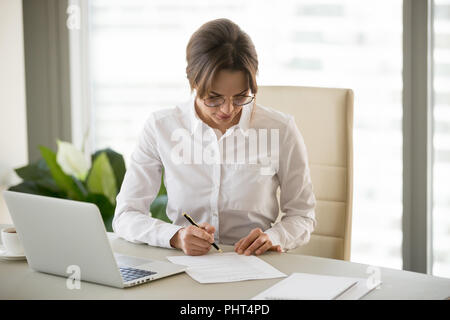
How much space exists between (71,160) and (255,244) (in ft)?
5.45

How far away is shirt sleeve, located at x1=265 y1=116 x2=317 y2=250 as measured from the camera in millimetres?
1740

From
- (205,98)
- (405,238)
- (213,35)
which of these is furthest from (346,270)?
(405,238)

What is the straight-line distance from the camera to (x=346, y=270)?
54.7 inches

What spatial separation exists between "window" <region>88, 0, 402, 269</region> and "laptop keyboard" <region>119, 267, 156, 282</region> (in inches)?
68.7

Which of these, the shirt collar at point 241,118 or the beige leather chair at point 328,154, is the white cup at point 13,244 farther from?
the beige leather chair at point 328,154

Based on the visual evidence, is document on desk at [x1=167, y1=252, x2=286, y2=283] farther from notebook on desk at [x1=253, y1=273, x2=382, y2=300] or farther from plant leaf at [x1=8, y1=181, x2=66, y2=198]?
plant leaf at [x1=8, y1=181, x2=66, y2=198]

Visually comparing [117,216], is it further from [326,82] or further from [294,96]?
[326,82]

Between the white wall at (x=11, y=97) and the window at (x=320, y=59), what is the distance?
43 cm

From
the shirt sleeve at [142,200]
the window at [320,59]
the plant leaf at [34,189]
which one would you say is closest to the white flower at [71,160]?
the plant leaf at [34,189]

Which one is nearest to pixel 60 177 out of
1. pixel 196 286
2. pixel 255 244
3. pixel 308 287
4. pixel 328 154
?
pixel 328 154

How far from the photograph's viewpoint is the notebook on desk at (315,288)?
1.19 meters

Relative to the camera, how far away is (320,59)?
9.57 ft

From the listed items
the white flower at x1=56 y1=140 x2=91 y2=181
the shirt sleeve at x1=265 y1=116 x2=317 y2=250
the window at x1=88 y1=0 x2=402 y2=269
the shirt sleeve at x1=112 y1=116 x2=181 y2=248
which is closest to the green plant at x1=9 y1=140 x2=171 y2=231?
the white flower at x1=56 y1=140 x2=91 y2=181

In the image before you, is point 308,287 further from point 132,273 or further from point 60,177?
point 60,177
